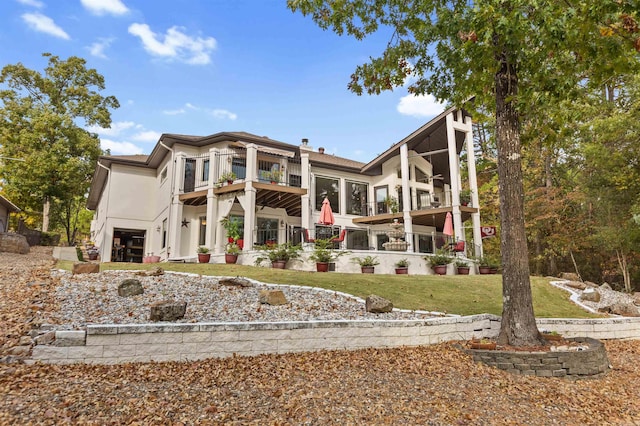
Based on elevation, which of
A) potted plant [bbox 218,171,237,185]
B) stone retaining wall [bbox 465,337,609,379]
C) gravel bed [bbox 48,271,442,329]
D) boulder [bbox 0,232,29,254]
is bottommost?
stone retaining wall [bbox 465,337,609,379]

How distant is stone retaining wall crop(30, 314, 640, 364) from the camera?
469cm

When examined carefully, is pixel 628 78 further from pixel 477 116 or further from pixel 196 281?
pixel 196 281

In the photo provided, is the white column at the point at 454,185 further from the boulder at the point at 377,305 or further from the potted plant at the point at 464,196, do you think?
the boulder at the point at 377,305

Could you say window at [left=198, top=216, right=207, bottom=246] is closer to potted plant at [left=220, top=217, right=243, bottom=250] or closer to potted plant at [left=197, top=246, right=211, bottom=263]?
potted plant at [left=220, top=217, right=243, bottom=250]

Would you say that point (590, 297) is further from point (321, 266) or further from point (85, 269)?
point (85, 269)

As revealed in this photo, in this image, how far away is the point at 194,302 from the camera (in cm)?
733

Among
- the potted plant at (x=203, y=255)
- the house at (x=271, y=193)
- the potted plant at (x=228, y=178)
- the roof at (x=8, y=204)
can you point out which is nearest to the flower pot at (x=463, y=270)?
the house at (x=271, y=193)

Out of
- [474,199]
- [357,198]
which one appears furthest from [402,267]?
[357,198]

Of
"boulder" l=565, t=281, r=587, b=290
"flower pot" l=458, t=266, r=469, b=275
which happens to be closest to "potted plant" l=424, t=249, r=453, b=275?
"flower pot" l=458, t=266, r=469, b=275

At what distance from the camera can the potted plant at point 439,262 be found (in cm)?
1591

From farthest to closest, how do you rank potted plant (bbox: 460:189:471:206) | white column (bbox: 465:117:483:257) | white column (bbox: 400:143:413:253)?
white column (bbox: 400:143:413:253)
potted plant (bbox: 460:189:471:206)
white column (bbox: 465:117:483:257)

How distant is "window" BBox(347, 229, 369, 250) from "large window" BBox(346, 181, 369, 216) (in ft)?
3.63

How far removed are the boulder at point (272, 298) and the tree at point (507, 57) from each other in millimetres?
4255

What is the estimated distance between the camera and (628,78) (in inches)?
651
